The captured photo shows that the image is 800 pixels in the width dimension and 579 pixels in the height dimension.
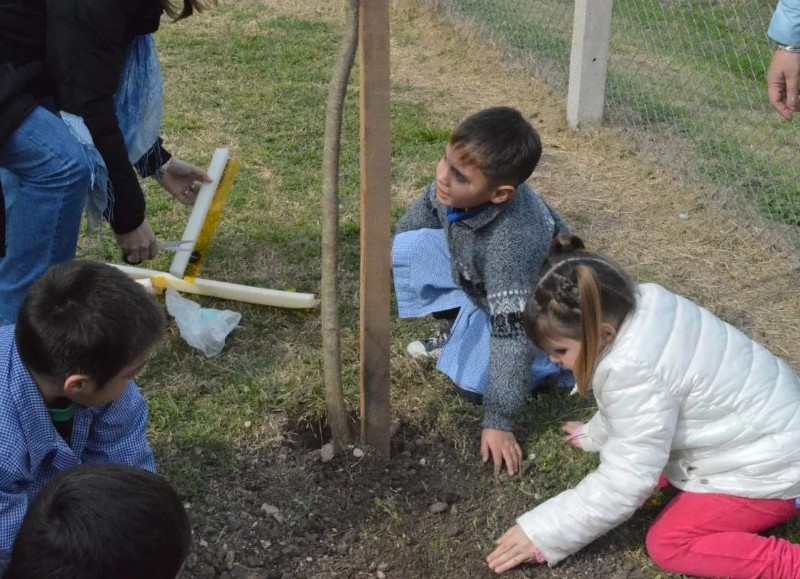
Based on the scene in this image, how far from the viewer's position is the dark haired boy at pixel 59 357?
1.91 m

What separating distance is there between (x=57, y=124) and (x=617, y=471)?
1740 millimetres

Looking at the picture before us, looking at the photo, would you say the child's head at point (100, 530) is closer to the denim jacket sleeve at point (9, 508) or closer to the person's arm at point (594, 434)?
the denim jacket sleeve at point (9, 508)

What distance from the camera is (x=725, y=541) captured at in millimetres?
2203

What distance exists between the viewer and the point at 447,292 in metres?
2.97

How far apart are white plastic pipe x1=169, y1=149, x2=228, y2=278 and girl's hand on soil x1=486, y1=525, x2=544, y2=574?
63.7 inches

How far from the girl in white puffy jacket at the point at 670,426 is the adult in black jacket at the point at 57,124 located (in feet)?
4.18

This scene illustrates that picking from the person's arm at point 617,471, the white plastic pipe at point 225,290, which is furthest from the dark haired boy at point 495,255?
the white plastic pipe at point 225,290

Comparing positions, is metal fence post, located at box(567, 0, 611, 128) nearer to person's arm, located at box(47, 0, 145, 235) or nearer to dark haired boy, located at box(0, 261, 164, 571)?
person's arm, located at box(47, 0, 145, 235)

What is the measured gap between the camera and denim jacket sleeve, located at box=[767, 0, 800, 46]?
2615 millimetres

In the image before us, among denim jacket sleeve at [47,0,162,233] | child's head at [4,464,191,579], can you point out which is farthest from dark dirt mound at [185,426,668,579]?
denim jacket sleeve at [47,0,162,233]

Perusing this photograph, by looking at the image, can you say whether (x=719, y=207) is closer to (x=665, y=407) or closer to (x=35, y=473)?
(x=665, y=407)

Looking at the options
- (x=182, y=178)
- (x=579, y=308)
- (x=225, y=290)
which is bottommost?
(x=225, y=290)

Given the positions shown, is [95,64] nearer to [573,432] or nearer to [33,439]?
[33,439]

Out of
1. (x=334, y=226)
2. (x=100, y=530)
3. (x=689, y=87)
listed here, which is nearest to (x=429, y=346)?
(x=334, y=226)
